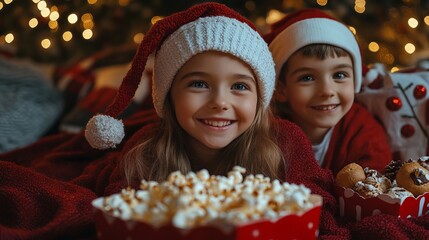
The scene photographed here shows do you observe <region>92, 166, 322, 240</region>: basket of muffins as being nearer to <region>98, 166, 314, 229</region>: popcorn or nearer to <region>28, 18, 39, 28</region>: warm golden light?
<region>98, 166, 314, 229</region>: popcorn

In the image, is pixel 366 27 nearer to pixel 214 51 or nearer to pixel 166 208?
pixel 214 51

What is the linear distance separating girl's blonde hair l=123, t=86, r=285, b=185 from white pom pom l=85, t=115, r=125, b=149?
3.2 inches

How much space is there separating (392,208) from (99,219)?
584mm

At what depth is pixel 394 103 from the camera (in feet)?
5.03

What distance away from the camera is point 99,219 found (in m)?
0.83

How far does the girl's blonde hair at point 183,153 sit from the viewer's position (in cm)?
119

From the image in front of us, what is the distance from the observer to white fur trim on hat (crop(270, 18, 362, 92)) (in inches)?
55.2

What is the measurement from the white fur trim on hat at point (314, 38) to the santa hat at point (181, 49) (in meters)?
0.23

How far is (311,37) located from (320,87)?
0.14m

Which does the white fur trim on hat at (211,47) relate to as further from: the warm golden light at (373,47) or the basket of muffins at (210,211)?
the warm golden light at (373,47)

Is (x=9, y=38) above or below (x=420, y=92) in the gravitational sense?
below

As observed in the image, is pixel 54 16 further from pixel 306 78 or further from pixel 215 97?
pixel 215 97

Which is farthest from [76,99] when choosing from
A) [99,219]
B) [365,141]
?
[99,219]

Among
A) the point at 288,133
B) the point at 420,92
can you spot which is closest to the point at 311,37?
the point at 288,133
